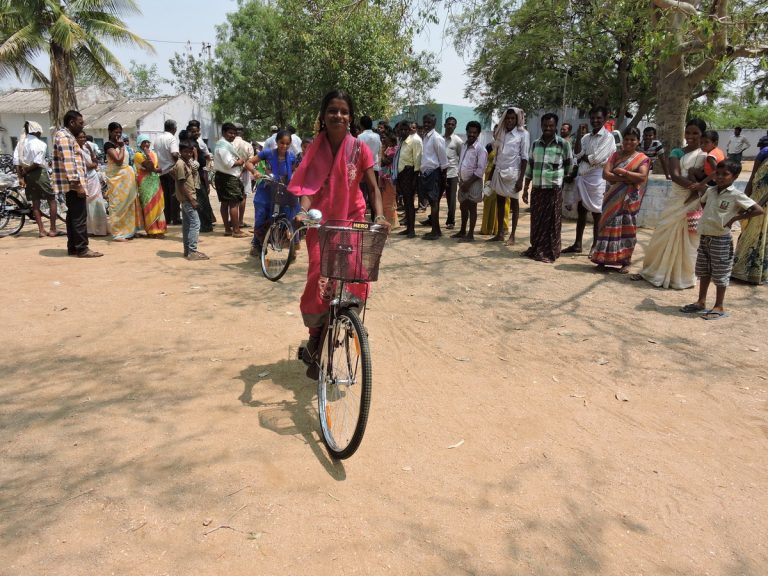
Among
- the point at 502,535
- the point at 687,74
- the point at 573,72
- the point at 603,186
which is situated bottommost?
the point at 502,535

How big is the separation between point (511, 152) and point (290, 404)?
5.73 meters

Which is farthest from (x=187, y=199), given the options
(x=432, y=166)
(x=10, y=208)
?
(x=10, y=208)

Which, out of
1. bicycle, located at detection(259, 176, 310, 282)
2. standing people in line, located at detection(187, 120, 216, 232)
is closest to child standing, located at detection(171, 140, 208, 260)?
bicycle, located at detection(259, 176, 310, 282)

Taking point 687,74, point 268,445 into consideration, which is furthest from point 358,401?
point 687,74

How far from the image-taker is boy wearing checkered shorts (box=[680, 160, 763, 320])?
5090 mm

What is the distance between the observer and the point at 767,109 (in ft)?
138

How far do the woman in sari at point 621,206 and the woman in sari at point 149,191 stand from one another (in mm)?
7109

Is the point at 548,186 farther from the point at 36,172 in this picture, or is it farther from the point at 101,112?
the point at 101,112

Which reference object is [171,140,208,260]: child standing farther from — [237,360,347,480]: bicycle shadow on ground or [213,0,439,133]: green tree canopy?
[213,0,439,133]: green tree canopy

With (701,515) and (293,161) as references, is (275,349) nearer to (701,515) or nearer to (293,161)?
(701,515)

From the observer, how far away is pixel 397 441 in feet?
10.5

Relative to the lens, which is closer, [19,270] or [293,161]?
[19,270]

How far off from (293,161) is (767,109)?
48582mm

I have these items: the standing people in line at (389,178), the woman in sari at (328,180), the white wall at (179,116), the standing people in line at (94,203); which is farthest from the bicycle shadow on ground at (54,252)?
the white wall at (179,116)
